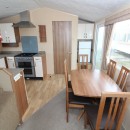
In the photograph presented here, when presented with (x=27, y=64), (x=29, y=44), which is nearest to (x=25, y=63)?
(x=27, y=64)

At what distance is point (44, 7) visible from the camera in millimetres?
3783

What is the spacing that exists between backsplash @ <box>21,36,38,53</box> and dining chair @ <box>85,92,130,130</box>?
319cm

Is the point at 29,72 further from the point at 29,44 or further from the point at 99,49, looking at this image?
the point at 99,49

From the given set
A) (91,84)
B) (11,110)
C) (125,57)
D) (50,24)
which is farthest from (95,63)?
(11,110)

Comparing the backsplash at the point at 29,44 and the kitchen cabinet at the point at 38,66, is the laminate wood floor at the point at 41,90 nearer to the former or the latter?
the kitchen cabinet at the point at 38,66

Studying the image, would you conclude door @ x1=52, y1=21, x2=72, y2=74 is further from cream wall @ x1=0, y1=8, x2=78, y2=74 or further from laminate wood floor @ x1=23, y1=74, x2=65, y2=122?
laminate wood floor @ x1=23, y1=74, x2=65, y2=122

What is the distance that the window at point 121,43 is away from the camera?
2.30m

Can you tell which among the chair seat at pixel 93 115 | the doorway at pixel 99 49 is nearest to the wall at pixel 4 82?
the chair seat at pixel 93 115

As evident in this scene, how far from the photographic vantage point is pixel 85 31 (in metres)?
4.40

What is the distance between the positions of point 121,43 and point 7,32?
3544mm

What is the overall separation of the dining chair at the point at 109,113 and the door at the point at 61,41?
111 inches

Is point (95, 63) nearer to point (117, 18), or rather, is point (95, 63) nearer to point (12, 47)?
point (117, 18)

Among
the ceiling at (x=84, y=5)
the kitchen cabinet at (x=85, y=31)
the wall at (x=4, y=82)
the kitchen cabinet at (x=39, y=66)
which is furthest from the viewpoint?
the kitchen cabinet at (x=85, y=31)

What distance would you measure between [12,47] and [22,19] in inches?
46.1
